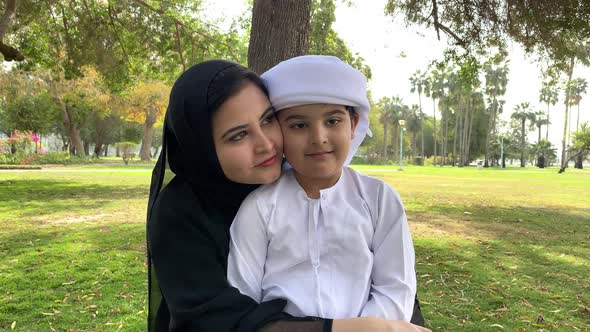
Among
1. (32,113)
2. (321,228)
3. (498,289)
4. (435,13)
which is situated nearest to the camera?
A: (321,228)

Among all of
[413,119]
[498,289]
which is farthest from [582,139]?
[498,289]

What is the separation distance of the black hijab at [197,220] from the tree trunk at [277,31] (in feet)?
7.22

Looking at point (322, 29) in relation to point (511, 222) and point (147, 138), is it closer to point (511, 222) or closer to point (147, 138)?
point (511, 222)

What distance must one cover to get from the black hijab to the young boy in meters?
0.08

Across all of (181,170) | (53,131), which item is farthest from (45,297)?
(53,131)

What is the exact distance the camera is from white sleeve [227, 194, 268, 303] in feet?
4.76

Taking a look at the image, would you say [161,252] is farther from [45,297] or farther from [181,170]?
[45,297]

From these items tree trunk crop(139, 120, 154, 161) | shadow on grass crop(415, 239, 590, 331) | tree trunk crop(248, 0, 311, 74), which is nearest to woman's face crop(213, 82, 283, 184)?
tree trunk crop(248, 0, 311, 74)

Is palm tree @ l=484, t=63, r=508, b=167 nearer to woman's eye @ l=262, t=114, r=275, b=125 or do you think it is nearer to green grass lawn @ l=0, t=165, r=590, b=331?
green grass lawn @ l=0, t=165, r=590, b=331

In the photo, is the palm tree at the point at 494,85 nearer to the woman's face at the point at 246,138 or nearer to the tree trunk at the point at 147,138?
the tree trunk at the point at 147,138

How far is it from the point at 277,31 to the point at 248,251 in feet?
8.75

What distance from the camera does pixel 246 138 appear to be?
1539 millimetres

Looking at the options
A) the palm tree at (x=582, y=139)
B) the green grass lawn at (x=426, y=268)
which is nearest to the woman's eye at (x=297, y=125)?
the green grass lawn at (x=426, y=268)

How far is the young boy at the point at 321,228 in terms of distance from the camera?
147cm
